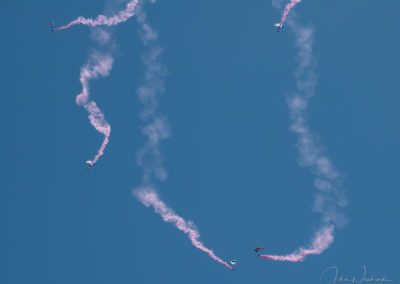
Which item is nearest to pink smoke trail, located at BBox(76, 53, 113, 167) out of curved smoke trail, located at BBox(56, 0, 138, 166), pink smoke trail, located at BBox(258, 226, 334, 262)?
curved smoke trail, located at BBox(56, 0, 138, 166)

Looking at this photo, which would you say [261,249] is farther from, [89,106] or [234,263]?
[89,106]

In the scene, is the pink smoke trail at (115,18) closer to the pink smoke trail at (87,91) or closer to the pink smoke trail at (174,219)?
the pink smoke trail at (87,91)

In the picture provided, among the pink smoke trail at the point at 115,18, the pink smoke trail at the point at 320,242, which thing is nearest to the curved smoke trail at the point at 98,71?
the pink smoke trail at the point at 115,18

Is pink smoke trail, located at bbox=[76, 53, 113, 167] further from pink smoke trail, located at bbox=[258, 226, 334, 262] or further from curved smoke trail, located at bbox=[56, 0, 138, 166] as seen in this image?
pink smoke trail, located at bbox=[258, 226, 334, 262]

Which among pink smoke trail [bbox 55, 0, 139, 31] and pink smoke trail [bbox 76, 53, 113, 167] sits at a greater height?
pink smoke trail [bbox 55, 0, 139, 31]

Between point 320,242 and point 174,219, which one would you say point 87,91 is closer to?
point 174,219

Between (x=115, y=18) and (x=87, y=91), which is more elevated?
(x=115, y=18)

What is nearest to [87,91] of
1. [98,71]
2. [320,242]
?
[98,71]

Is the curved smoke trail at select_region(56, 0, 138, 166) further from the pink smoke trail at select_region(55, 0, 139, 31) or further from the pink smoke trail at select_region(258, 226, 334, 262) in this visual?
the pink smoke trail at select_region(258, 226, 334, 262)
